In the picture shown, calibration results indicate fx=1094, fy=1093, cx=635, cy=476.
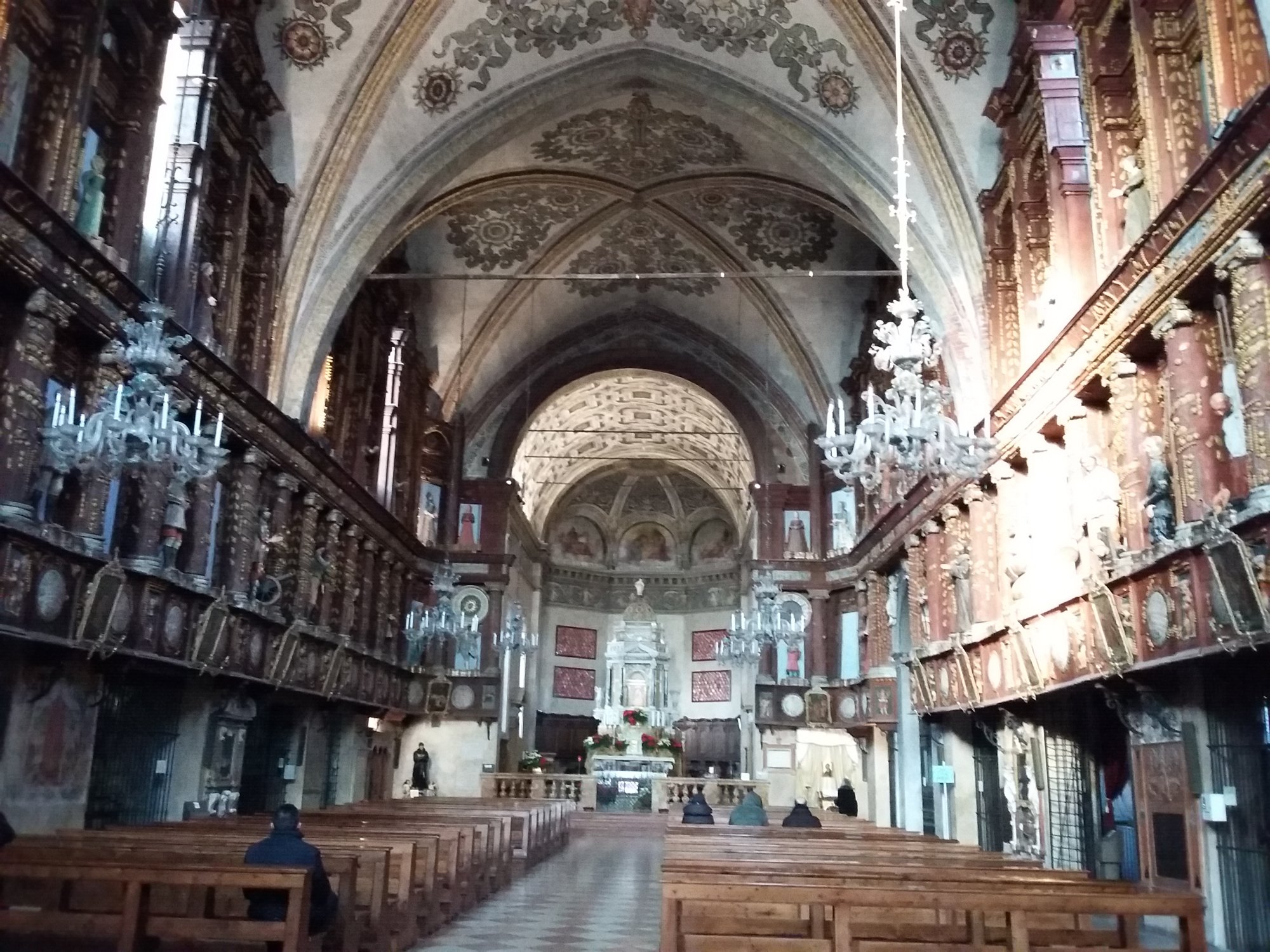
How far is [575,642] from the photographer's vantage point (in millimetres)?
37250

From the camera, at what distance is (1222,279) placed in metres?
8.38

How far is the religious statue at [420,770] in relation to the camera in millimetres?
24297

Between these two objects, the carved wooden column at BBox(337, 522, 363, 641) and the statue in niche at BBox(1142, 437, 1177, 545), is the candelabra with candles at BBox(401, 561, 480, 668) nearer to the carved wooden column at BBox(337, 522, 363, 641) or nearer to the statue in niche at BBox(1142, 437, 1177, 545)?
the carved wooden column at BBox(337, 522, 363, 641)

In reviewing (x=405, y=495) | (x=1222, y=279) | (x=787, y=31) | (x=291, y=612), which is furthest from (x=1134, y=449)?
(x=405, y=495)

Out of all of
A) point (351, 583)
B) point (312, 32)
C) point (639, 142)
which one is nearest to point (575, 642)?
point (351, 583)

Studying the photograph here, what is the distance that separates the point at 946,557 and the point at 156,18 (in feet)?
40.6

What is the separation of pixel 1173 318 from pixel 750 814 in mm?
7813

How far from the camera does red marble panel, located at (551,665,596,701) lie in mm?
36250

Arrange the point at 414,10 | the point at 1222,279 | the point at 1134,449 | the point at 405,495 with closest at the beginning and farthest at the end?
the point at 1222,279
the point at 1134,449
the point at 414,10
the point at 405,495

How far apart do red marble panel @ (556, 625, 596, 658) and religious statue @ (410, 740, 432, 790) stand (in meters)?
12.1

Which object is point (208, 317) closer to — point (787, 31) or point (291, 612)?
point (291, 612)

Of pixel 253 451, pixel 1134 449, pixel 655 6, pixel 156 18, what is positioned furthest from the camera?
pixel 655 6

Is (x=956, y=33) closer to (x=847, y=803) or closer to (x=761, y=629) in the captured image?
(x=761, y=629)

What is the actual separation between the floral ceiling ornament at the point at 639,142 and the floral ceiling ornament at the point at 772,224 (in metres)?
1.13
